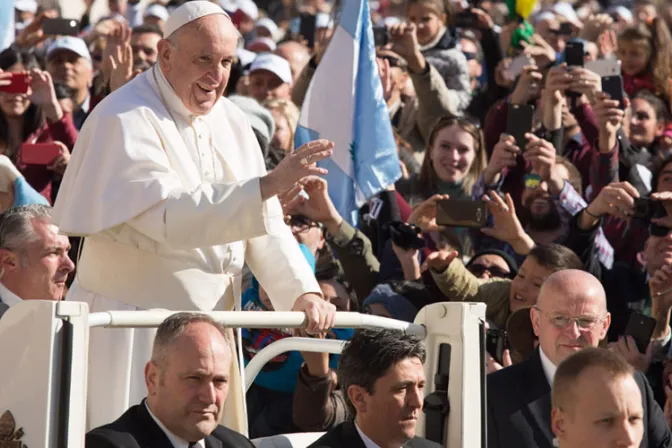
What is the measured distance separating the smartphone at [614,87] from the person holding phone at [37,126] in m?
3.29

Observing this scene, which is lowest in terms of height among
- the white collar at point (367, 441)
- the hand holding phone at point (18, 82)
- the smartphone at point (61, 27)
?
the white collar at point (367, 441)

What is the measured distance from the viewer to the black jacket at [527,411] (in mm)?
5879

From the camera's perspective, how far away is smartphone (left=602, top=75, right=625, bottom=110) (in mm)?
9188

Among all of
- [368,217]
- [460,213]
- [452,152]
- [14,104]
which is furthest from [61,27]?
[460,213]

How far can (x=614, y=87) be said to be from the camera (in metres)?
9.20

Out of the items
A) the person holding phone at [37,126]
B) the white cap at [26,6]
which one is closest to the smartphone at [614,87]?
the person holding phone at [37,126]

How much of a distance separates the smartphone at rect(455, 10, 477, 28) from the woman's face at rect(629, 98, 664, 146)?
2228mm

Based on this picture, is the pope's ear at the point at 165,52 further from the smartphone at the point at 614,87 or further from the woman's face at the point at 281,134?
the smartphone at the point at 614,87

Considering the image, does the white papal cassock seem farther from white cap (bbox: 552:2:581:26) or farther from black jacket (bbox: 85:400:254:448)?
white cap (bbox: 552:2:581:26)

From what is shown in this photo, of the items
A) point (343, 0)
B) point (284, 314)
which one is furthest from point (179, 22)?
point (343, 0)

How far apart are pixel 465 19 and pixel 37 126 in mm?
4460

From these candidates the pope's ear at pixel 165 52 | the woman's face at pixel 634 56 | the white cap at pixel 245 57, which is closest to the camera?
the pope's ear at pixel 165 52

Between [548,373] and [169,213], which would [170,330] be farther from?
[548,373]

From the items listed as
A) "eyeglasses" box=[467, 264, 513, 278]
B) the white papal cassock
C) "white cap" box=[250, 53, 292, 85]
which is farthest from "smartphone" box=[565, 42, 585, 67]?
the white papal cassock
